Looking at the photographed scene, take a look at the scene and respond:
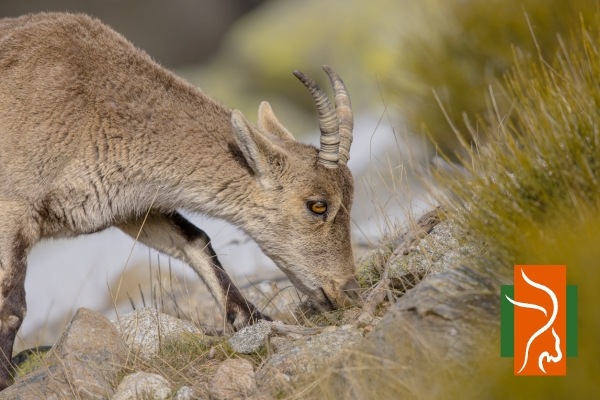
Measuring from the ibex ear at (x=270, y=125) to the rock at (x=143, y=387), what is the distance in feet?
9.51

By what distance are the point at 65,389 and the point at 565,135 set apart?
3617 millimetres

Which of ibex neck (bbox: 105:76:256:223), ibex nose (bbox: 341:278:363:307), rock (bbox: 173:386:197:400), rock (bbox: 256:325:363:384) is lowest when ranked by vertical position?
rock (bbox: 173:386:197:400)

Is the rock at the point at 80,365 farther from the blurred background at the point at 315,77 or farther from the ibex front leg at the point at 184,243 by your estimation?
the ibex front leg at the point at 184,243

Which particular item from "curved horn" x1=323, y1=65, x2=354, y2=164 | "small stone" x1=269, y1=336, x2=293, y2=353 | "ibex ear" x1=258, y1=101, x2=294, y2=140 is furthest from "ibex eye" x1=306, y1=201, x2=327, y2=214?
"small stone" x1=269, y1=336, x2=293, y2=353

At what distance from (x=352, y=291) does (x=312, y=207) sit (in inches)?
31.9

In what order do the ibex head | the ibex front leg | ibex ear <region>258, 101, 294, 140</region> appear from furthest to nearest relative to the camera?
1. ibex ear <region>258, 101, 294, 140</region>
2. the ibex front leg
3. the ibex head

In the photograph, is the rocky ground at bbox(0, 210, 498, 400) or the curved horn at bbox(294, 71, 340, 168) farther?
the curved horn at bbox(294, 71, 340, 168)

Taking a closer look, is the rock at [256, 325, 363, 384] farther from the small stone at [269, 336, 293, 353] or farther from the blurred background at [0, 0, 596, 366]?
the blurred background at [0, 0, 596, 366]

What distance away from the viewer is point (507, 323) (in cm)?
308

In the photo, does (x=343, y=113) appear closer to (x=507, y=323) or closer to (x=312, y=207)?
(x=312, y=207)

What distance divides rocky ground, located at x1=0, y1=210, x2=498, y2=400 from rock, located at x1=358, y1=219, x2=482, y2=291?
0.03ft

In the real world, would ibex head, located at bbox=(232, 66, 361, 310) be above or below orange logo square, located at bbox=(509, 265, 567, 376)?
above

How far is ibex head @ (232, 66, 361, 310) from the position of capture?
562 cm

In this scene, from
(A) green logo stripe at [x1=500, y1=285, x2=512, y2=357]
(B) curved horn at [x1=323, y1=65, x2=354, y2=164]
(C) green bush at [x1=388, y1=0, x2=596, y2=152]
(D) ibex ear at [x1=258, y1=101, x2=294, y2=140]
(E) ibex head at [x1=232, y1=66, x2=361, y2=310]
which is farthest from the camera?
(C) green bush at [x1=388, y1=0, x2=596, y2=152]
